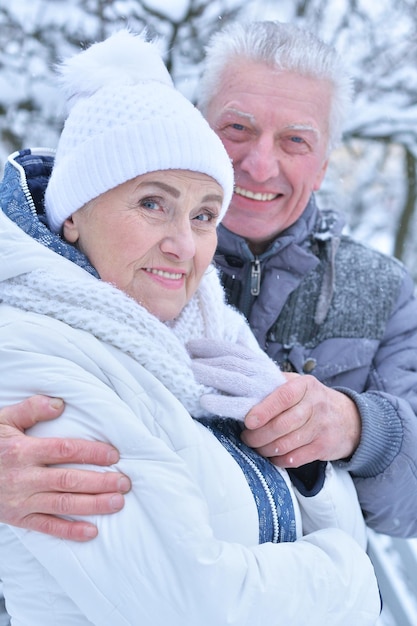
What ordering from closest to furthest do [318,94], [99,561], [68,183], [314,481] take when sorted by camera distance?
[99,561], [68,183], [314,481], [318,94]

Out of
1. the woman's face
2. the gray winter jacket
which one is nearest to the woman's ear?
the woman's face

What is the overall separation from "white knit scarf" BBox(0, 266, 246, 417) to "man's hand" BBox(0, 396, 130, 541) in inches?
7.8

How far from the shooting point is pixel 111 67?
1.65 m

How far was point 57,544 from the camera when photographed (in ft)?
4.22

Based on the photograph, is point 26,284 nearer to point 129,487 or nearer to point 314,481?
point 129,487

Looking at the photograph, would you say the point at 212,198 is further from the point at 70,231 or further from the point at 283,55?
the point at 283,55

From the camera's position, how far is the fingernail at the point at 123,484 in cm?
128

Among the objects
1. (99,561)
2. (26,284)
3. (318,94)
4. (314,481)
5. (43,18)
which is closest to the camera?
(99,561)

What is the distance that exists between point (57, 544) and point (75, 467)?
0.14 m

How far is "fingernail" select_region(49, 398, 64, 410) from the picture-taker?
4.31 ft

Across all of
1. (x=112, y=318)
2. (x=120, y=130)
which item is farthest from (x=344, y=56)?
(x=112, y=318)

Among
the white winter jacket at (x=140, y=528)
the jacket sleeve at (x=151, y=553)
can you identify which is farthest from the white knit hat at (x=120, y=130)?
the jacket sleeve at (x=151, y=553)

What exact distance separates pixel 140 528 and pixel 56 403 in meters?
0.27

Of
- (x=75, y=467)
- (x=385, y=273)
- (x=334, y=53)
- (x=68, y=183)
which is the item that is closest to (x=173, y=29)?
(x=334, y=53)
